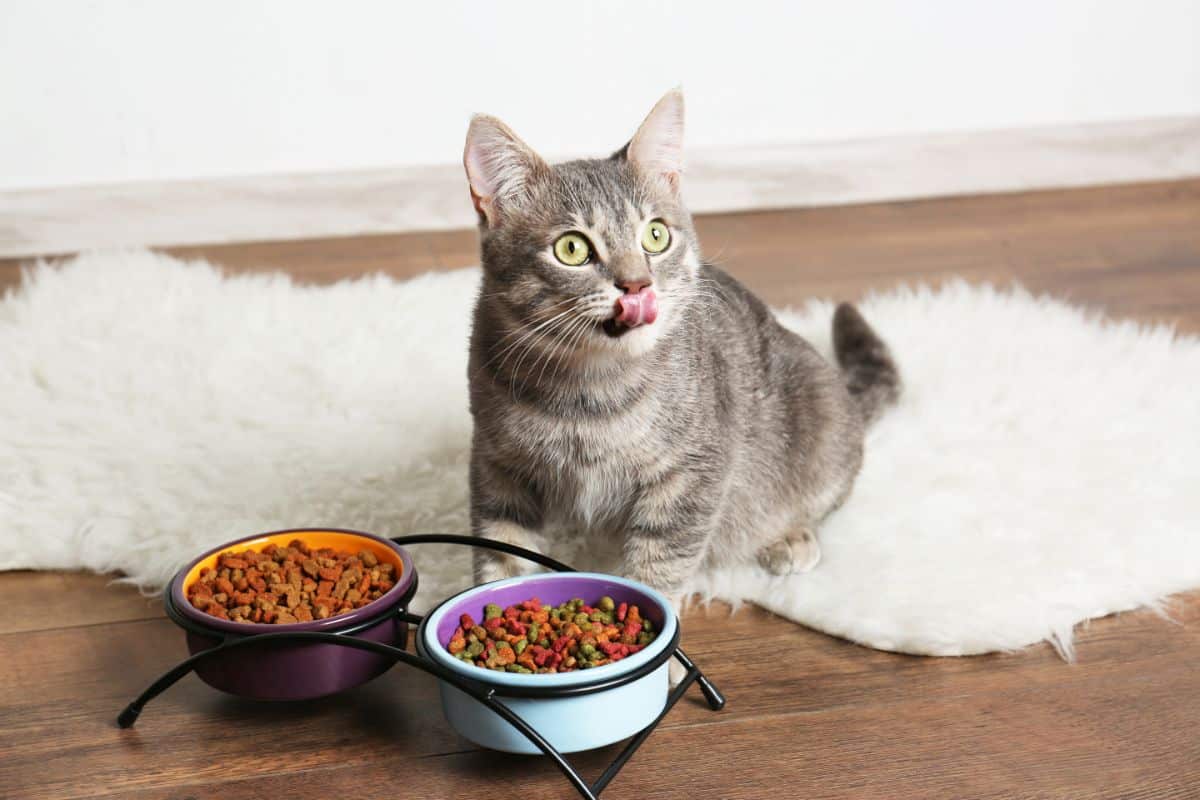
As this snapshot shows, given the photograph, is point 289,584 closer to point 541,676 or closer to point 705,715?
point 541,676

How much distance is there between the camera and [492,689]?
3.73 feet

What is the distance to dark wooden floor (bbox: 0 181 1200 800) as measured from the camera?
1232mm

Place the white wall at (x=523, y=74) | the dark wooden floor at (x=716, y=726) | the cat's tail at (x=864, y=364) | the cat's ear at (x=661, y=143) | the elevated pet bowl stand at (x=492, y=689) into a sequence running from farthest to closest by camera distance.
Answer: the white wall at (x=523, y=74) → the cat's tail at (x=864, y=364) → the cat's ear at (x=661, y=143) → the dark wooden floor at (x=716, y=726) → the elevated pet bowl stand at (x=492, y=689)

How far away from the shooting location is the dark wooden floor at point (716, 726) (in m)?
1.23

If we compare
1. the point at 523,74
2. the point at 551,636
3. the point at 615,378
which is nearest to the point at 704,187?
the point at 523,74

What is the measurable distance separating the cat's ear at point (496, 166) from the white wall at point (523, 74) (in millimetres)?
1798

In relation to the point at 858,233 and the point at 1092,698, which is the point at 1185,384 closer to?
the point at 1092,698

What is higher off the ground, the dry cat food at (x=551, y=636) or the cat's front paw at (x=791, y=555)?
the dry cat food at (x=551, y=636)

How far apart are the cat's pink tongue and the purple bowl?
1.19ft

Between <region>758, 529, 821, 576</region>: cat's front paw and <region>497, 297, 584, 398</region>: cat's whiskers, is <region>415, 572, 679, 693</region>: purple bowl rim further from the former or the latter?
<region>758, 529, 821, 576</region>: cat's front paw

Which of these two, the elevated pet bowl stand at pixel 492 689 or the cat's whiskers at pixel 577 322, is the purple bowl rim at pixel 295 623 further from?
the cat's whiskers at pixel 577 322

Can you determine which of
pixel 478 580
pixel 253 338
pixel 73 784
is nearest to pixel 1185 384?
pixel 478 580

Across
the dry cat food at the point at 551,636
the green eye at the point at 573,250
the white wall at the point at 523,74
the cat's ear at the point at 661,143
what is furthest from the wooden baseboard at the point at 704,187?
the dry cat food at the point at 551,636

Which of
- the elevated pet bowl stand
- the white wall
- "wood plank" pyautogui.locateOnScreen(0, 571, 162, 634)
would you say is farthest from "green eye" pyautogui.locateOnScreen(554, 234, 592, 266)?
the white wall
